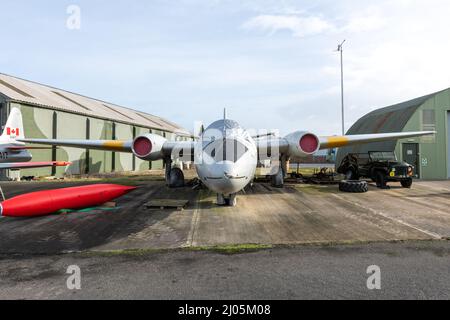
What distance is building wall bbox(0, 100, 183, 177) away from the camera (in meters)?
21.3

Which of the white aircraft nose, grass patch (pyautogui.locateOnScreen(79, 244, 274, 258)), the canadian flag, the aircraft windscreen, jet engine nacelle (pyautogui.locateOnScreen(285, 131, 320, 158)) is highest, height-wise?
the canadian flag

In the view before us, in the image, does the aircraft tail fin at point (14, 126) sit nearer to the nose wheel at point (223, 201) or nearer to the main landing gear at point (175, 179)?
the main landing gear at point (175, 179)

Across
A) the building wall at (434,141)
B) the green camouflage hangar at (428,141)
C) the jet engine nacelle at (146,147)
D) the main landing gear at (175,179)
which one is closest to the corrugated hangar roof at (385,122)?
the green camouflage hangar at (428,141)

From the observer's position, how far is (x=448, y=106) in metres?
21.4

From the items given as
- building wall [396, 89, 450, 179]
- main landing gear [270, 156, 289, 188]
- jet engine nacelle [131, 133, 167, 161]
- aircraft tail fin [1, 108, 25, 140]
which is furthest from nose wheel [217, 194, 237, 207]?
building wall [396, 89, 450, 179]

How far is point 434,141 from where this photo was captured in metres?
21.2

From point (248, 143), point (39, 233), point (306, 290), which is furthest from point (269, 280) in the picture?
point (39, 233)

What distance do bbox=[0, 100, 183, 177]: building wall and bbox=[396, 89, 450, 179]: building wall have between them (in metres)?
27.4

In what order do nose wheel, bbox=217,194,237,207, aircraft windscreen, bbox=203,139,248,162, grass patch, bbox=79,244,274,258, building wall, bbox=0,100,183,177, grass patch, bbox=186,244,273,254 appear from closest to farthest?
1. grass patch, bbox=79,244,274,258
2. grass patch, bbox=186,244,273,254
3. aircraft windscreen, bbox=203,139,248,162
4. nose wheel, bbox=217,194,237,207
5. building wall, bbox=0,100,183,177

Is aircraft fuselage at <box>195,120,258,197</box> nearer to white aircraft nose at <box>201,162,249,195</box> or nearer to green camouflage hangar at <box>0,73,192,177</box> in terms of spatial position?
white aircraft nose at <box>201,162,249,195</box>

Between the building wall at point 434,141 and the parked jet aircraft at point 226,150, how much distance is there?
7.45m

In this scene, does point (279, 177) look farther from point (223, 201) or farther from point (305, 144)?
point (223, 201)

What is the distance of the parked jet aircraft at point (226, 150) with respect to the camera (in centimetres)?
788
